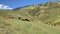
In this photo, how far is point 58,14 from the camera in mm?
38281

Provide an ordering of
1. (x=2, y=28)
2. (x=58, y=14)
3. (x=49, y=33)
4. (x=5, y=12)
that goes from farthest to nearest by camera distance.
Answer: (x=58, y=14) < (x=5, y=12) < (x=49, y=33) < (x=2, y=28)

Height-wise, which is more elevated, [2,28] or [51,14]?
[2,28]

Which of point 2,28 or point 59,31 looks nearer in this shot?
point 2,28

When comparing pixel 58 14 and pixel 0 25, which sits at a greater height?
pixel 0 25

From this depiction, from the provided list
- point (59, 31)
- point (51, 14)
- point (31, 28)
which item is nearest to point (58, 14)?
point (51, 14)

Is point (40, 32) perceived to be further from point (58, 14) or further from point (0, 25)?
point (58, 14)

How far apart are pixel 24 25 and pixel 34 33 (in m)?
0.96

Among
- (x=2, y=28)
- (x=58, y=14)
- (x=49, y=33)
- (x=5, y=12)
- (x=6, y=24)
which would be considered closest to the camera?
(x=2, y=28)

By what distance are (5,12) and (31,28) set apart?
287 centimetres

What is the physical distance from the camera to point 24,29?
1044 cm

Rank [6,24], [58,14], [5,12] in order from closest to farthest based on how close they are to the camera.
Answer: [6,24] < [5,12] < [58,14]

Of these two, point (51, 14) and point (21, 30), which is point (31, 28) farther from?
point (51, 14)

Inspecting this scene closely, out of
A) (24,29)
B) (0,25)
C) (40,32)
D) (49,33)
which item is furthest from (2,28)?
(49,33)

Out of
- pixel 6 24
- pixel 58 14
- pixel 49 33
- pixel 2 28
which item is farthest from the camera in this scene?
pixel 58 14
